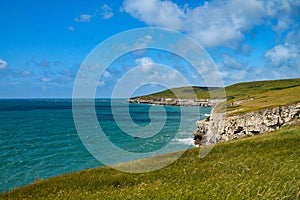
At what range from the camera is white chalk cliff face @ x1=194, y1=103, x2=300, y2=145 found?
54.6m

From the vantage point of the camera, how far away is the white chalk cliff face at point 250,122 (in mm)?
54594

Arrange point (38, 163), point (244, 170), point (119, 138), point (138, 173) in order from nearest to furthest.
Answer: point (244, 170), point (138, 173), point (38, 163), point (119, 138)

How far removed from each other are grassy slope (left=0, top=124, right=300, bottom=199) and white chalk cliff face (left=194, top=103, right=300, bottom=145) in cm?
3364

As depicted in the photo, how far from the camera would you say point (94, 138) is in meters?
80.0

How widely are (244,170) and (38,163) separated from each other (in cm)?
4645

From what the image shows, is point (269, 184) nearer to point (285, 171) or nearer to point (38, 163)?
point (285, 171)

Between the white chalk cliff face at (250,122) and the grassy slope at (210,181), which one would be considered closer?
the grassy slope at (210,181)

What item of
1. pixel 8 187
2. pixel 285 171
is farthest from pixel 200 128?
pixel 285 171

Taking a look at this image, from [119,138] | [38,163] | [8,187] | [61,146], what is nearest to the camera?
[8,187]

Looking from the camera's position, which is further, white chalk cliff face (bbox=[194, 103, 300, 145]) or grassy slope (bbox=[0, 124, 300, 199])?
white chalk cliff face (bbox=[194, 103, 300, 145])

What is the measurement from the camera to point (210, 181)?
9.84 meters

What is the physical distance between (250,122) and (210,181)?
2039 inches

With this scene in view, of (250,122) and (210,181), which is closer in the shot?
(210,181)

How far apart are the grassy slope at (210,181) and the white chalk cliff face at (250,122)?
110 feet
